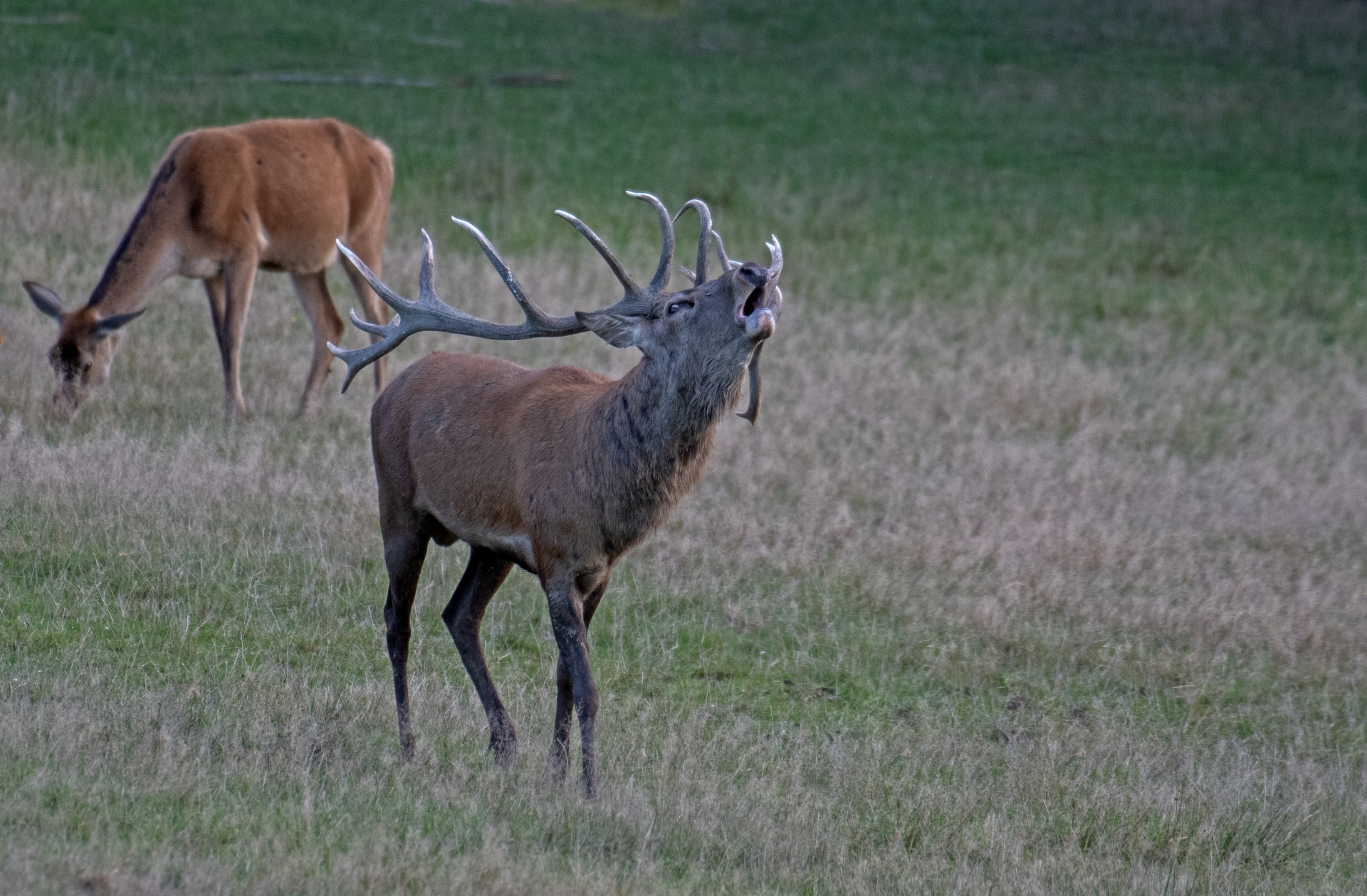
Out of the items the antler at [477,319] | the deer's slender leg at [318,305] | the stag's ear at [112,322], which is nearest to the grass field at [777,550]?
the deer's slender leg at [318,305]

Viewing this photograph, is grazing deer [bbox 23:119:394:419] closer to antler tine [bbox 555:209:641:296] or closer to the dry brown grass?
the dry brown grass

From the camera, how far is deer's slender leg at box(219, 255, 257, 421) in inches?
418

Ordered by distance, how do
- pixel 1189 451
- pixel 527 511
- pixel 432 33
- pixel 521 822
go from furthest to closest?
1. pixel 432 33
2. pixel 1189 451
3. pixel 527 511
4. pixel 521 822

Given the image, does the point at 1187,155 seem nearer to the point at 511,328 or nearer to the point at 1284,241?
the point at 1284,241

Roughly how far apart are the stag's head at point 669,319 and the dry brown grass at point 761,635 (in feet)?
4.56

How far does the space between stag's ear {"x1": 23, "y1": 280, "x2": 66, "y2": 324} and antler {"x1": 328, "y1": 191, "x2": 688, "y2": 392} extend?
4.80 metres

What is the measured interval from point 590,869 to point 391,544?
6.16 ft

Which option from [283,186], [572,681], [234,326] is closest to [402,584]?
[572,681]

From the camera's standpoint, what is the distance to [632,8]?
31.0 meters

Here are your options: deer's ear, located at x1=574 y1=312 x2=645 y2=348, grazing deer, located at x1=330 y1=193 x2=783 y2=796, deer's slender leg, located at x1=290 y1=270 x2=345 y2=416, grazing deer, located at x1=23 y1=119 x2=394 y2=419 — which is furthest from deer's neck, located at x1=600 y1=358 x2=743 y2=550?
deer's slender leg, located at x1=290 y1=270 x2=345 y2=416

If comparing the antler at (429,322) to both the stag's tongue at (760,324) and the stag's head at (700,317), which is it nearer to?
the stag's head at (700,317)

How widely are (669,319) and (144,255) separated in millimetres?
6228

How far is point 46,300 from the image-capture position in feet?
34.1

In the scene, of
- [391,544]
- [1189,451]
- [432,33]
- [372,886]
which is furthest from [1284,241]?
[372,886]
